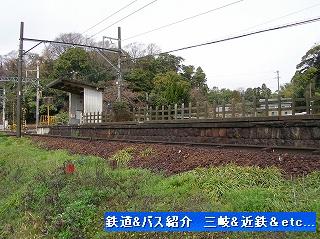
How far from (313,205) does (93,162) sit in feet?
28.6

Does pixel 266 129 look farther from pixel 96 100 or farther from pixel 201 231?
pixel 96 100

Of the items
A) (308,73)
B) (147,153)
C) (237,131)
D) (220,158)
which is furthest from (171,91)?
(220,158)

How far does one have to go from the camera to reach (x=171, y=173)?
9984 millimetres

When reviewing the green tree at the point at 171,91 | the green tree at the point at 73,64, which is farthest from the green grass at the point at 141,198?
the green tree at the point at 73,64

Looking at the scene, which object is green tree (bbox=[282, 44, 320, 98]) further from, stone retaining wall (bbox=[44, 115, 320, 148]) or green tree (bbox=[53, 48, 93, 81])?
green tree (bbox=[53, 48, 93, 81])

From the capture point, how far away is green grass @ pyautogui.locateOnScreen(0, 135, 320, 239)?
241 inches

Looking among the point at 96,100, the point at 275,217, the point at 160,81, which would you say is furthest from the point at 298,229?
the point at 160,81

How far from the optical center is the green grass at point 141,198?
6.11 meters

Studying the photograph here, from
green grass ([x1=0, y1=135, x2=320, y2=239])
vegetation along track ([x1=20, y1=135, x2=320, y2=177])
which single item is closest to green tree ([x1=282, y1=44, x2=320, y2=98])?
vegetation along track ([x1=20, y1=135, x2=320, y2=177])

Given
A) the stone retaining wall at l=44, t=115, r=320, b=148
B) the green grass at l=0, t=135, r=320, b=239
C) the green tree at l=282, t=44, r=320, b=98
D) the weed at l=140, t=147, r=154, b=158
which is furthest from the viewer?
the green tree at l=282, t=44, r=320, b=98

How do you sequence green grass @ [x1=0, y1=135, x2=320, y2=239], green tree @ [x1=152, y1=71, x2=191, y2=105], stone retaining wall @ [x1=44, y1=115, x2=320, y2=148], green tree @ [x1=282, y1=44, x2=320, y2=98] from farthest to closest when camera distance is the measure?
1. green tree @ [x1=152, y1=71, x2=191, y2=105]
2. green tree @ [x1=282, y1=44, x2=320, y2=98]
3. stone retaining wall @ [x1=44, y1=115, x2=320, y2=148]
4. green grass @ [x1=0, y1=135, x2=320, y2=239]

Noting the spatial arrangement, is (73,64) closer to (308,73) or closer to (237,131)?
(308,73)

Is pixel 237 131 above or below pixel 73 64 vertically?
below

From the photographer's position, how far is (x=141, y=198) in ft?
23.9
